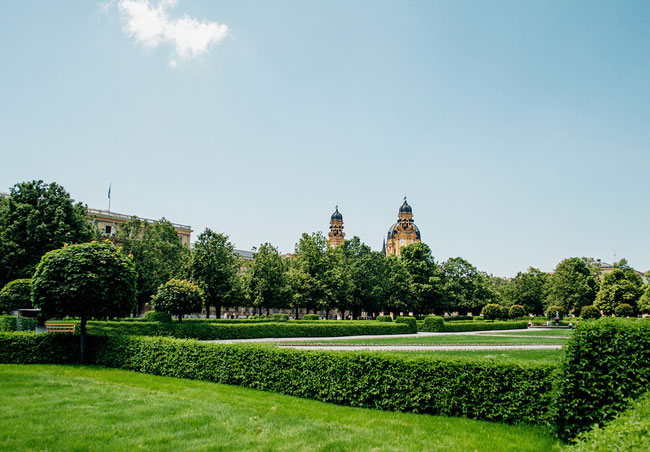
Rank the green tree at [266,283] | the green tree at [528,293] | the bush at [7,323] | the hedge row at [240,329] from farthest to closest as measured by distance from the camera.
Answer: the green tree at [528,293] → the green tree at [266,283] → the hedge row at [240,329] → the bush at [7,323]

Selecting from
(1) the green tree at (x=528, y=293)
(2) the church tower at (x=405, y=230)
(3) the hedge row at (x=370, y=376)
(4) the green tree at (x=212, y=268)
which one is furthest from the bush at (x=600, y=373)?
(2) the church tower at (x=405, y=230)

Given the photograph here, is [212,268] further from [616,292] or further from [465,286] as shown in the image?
[616,292]

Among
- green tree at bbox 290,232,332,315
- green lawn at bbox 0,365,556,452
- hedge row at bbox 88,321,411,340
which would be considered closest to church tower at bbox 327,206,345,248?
green tree at bbox 290,232,332,315

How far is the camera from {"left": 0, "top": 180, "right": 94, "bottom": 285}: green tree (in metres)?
32.9

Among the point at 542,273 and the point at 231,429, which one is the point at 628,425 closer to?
the point at 231,429

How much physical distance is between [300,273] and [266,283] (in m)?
4.71

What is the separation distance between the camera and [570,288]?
218 ft

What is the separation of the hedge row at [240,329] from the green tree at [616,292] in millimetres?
41665

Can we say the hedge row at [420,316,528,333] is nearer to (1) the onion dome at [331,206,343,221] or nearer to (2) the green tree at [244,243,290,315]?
(2) the green tree at [244,243,290,315]

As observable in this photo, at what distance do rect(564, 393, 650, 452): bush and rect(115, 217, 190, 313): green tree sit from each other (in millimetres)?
41537

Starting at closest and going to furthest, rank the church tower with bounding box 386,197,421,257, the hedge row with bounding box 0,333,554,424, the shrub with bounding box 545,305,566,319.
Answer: the hedge row with bounding box 0,333,554,424, the shrub with bounding box 545,305,566,319, the church tower with bounding box 386,197,421,257

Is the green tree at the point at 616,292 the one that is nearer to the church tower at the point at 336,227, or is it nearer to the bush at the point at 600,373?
the bush at the point at 600,373

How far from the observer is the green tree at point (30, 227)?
32.9 metres

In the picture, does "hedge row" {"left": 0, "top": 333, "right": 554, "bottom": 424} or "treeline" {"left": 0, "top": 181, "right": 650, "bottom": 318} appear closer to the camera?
"hedge row" {"left": 0, "top": 333, "right": 554, "bottom": 424}
